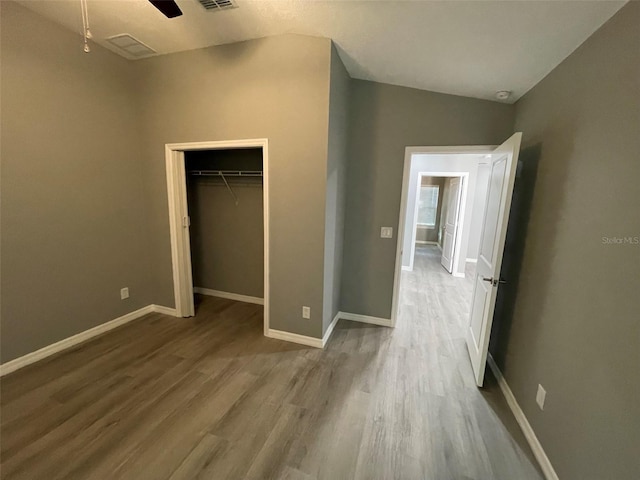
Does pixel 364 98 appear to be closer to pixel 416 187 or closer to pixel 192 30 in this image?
pixel 192 30

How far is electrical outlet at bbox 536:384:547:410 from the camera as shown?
62.3 inches

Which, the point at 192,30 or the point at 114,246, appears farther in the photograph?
the point at 114,246

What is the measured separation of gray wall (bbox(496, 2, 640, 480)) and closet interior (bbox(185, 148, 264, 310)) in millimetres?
2863

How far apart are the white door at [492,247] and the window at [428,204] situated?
653cm

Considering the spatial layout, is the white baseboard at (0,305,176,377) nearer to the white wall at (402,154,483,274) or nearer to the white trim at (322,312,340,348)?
the white trim at (322,312,340,348)

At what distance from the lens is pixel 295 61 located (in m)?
2.21

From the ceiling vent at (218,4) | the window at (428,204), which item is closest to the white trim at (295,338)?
the ceiling vent at (218,4)

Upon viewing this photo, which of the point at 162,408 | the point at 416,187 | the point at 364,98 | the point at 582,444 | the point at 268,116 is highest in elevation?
the point at 364,98

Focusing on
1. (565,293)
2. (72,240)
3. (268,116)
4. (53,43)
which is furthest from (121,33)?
(565,293)

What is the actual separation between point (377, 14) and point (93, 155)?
9.32ft

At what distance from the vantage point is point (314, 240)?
7.92 ft

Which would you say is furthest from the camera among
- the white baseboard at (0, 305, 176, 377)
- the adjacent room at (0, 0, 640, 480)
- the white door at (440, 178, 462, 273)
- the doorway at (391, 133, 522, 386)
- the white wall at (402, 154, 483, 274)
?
the white door at (440, 178, 462, 273)

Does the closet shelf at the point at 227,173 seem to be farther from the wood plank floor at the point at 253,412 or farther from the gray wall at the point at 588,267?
the gray wall at the point at 588,267

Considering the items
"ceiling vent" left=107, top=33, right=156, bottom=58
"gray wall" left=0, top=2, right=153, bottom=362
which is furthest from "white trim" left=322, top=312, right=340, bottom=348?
→ "ceiling vent" left=107, top=33, right=156, bottom=58
